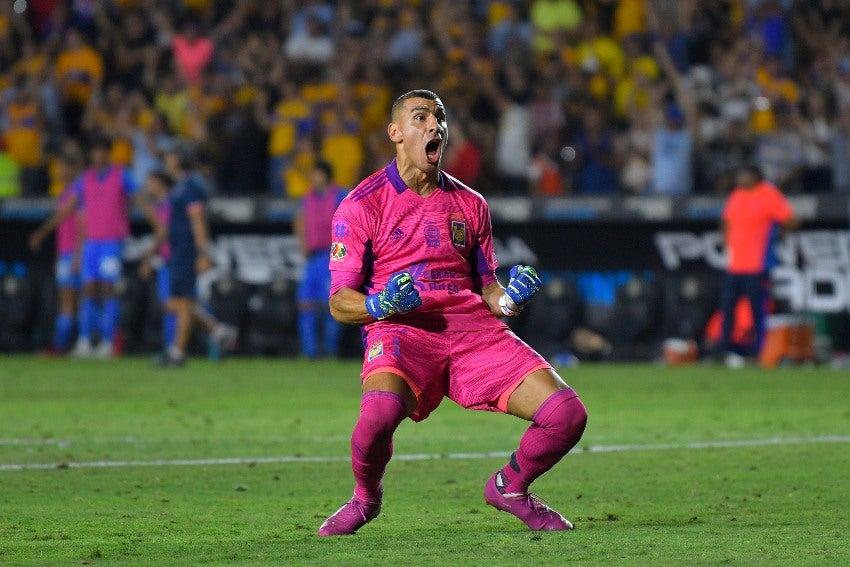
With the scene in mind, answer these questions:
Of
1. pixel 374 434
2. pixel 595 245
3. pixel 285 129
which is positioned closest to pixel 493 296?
pixel 374 434

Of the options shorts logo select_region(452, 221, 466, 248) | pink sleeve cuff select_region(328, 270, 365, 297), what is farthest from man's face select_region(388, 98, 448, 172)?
pink sleeve cuff select_region(328, 270, 365, 297)

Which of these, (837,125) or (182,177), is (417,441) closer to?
(182,177)

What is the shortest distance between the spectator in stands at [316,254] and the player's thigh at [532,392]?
11478mm

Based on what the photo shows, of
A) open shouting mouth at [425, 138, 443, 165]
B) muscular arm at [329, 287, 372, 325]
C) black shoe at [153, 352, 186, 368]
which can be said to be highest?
open shouting mouth at [425, 138, 443, 165]

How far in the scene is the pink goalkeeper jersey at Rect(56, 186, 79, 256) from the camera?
Result: 1873 centimetres

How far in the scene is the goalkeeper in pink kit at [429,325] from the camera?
6.19 m

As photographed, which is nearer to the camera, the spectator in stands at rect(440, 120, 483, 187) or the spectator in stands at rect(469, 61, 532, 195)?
the spectator in stands at rect(440, 120, 483, 187)

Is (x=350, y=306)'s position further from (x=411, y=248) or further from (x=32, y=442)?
(x=32, y=442)

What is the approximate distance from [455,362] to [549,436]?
0.51 metres

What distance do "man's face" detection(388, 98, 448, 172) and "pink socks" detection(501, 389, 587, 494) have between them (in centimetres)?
111

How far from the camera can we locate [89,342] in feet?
61.9

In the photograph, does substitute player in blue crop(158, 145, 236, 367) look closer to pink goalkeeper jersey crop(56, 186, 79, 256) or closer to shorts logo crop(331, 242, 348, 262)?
pink goalkeeper jersey crop(56, 186, 79, 256)

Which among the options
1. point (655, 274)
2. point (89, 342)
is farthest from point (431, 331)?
point (89, 342)

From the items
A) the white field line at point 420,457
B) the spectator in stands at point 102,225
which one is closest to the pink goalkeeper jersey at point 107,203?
the spectator in stands at point 102,225
